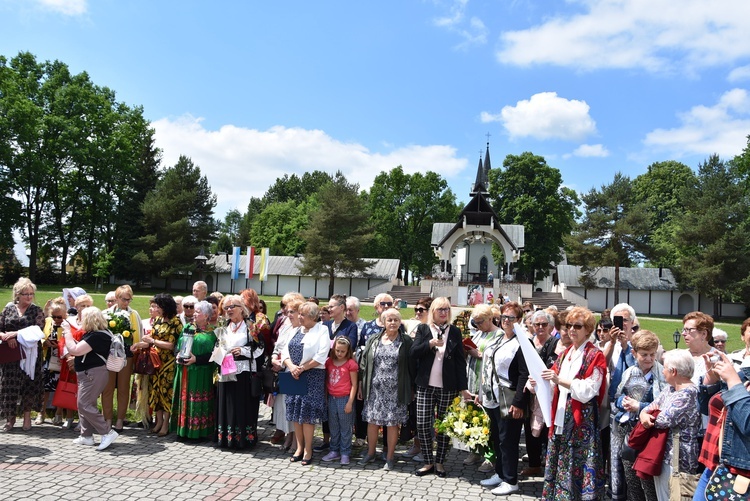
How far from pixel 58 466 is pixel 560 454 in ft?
16.2

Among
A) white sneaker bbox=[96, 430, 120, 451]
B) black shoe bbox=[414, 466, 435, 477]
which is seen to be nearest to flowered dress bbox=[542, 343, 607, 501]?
black shoe bbox=[414, 466, 435, 477]

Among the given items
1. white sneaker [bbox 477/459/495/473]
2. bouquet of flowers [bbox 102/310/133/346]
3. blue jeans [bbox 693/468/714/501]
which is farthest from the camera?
bouquet of flowers [bbox 102/310/133/346]

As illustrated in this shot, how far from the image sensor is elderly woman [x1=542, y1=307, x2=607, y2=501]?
15.1ft

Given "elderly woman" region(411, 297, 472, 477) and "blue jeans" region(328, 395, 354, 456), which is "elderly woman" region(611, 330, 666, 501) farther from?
"blue jeans" region(328, 395, 354, 456)

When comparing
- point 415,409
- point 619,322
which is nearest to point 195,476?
point 415,409

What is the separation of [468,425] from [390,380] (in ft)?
3.08

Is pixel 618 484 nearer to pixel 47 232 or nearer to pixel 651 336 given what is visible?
pixel 651 336

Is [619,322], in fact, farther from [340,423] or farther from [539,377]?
[340,423]

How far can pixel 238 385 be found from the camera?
6.30 metres

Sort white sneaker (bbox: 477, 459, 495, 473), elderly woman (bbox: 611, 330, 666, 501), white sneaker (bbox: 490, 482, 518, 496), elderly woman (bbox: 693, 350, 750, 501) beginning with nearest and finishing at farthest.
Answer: elderly woman (bbox: 693, 350, 750, 501)
elderly woman (bbox: 611, 330, 666, 501)
white sneaker (bbox: 490, 482, 518, 496)
white sneaker (bbox: 477, 459, 495, 473)

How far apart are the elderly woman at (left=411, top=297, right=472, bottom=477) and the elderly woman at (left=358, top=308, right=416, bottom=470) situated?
0.16 meters

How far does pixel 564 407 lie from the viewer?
4.72 metres

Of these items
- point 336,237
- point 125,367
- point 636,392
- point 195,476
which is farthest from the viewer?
point 336,237

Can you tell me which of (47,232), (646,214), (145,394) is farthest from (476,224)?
(145,394)
